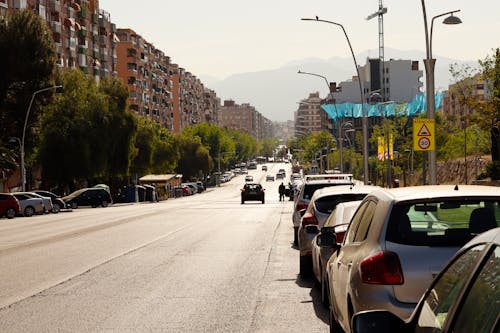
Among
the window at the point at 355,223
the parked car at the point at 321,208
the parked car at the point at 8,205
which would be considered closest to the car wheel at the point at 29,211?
the parked car at the point at 8,205

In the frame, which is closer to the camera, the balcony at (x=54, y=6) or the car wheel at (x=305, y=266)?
the car wheel at (x=305, y=266)

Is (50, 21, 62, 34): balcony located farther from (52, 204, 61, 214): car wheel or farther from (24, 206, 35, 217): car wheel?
(24, 206, 35, 217): car wheel

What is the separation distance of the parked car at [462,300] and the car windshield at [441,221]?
9.07ft

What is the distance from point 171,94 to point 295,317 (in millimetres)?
171766

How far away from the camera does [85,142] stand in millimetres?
72500

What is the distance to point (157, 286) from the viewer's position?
13703 millimetres

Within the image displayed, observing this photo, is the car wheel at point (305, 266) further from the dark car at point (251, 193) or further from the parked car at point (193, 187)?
the parked car at point (193, 187)

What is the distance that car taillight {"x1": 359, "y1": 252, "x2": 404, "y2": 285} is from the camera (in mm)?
6684

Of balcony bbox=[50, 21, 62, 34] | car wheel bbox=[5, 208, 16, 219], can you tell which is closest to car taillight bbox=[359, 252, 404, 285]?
car wheel bbox=[5, 208, 16, 219]

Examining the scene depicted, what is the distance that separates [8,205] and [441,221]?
152 feet

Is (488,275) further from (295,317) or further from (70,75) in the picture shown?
(70,75)

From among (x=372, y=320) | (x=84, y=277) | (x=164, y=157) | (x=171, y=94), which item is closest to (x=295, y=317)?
(x=84, y=277)

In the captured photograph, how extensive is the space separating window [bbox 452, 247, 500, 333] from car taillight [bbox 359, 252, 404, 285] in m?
3.32

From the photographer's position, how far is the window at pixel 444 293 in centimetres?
359
